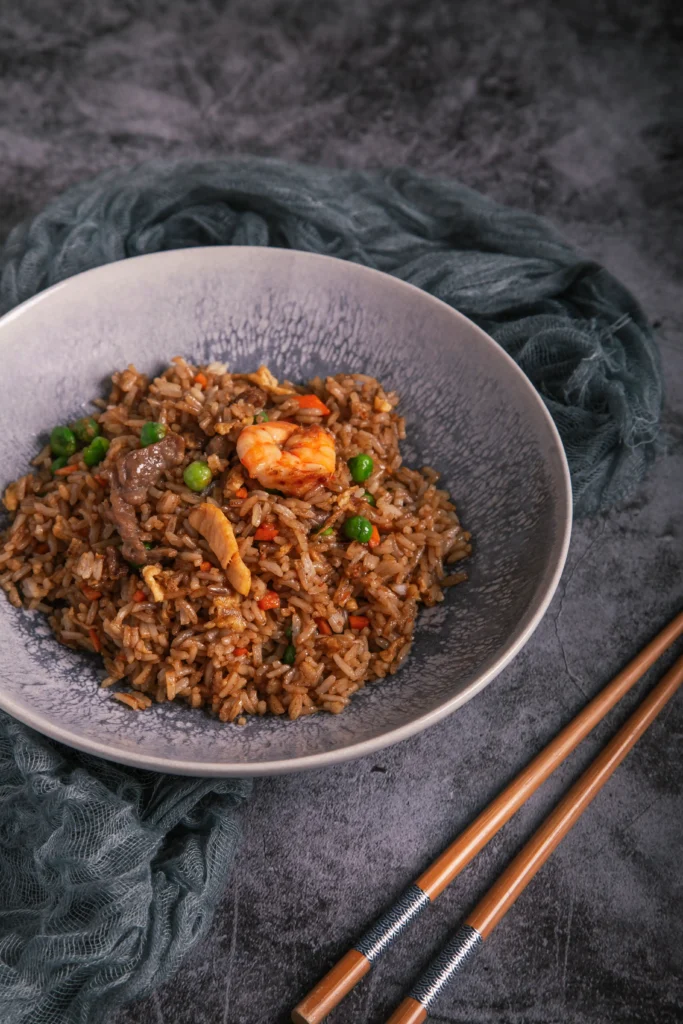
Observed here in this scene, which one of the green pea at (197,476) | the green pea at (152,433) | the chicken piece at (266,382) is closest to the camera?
the green pea at (197,476)

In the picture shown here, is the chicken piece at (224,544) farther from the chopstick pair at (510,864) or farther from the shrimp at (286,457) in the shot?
the chopstick pair at (510,864)

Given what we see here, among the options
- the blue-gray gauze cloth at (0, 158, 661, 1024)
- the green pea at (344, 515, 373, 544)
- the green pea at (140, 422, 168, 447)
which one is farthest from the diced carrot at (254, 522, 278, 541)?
the blue-gray gauze cloth at (0, 158, 661, 1024)

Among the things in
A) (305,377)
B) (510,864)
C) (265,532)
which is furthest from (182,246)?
(510,864)

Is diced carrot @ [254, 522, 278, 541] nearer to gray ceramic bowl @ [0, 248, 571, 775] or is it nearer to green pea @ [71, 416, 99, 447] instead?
gray ceramic bowl @ [0, 248, 571, 775]

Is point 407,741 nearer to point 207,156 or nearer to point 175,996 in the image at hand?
point 175,996

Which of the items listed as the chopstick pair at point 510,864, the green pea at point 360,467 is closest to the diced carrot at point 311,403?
the green pea at point 360,467

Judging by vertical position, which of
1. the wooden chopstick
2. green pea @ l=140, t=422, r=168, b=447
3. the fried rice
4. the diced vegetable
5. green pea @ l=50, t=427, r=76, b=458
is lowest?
the wooden chopstick

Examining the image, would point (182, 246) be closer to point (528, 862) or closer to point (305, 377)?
point (305, 377)
